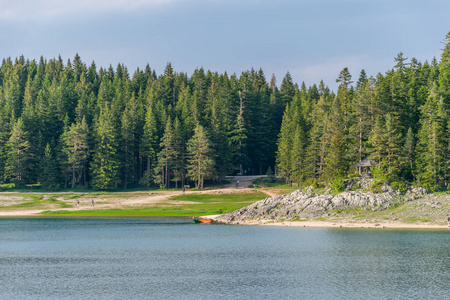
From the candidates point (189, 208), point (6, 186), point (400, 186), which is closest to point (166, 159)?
A: point (189, 208)

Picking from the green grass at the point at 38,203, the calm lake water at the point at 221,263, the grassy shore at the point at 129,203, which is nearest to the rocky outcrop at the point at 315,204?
the calm lake water at the point at 221,263

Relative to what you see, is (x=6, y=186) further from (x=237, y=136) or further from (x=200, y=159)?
(x=237, y=136)

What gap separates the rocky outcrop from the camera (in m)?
80.4

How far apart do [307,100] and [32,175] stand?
79.9 metres

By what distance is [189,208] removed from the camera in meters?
98.8

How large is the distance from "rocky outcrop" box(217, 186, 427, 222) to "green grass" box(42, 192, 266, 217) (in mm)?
8174

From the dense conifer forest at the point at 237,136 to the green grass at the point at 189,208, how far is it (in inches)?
582

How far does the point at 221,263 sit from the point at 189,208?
50.3 metres

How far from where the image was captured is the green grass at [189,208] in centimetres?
9384

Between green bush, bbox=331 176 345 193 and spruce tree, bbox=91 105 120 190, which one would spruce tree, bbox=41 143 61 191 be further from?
green bush, bbox=331 176 345 193

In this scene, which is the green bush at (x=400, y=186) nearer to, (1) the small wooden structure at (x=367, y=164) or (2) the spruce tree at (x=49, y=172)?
(1) the small wooden structure at (x=367, y=164)

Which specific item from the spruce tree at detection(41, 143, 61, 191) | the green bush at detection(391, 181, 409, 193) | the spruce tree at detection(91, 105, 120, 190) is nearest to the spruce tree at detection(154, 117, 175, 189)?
the spruce tree at detection(91, 105, 120, 190)

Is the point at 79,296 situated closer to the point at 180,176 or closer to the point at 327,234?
the point at 327,234

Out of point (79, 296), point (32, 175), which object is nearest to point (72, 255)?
point (79, 296)
